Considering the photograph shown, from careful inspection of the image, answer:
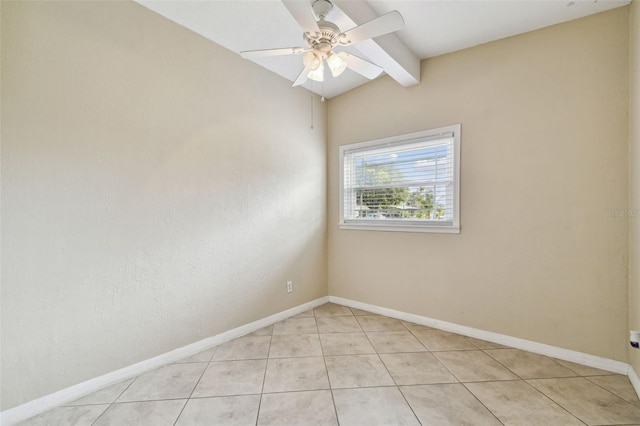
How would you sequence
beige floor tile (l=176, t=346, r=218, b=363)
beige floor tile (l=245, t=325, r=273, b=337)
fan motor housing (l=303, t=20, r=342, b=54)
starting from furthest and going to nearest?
beige floor tile (l=245, t=325, r=273, b=337)
beige floor tile (l=176, t=346, r=218, b=363)
fan motor housing (l=303, t=20, r=342, b=54)

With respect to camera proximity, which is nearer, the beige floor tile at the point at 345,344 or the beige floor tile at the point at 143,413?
the beige floor tile at the point at 143,413

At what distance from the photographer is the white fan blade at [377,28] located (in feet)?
4.73

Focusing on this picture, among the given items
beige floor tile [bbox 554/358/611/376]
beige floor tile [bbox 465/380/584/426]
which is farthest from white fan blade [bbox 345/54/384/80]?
beige floor tile [bbox 554/358/611/376]

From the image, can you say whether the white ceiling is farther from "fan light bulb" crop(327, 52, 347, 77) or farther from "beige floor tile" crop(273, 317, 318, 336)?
"beige floor tile" crop(273, 317, 318, 336)

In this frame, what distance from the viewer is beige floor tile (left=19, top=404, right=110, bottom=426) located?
1528 mm

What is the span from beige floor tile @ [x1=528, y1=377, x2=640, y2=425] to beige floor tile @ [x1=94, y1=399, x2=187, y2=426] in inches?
90.7

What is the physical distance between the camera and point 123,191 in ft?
6.33

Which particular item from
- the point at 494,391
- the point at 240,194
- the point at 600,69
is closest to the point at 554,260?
the point at 494,391

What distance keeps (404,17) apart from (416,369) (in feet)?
8.89

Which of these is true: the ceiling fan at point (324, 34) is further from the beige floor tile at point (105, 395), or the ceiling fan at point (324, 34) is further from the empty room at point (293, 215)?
the beige floor tile at point (105, 395)

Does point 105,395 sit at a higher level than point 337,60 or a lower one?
lower

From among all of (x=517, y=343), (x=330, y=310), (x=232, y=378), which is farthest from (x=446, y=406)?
(x=330, y=310)

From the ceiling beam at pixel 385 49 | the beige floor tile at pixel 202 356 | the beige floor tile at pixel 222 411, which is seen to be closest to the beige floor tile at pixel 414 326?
the beige floor tile at pixel 222 411

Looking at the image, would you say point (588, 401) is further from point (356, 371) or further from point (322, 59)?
point (322, 59)
